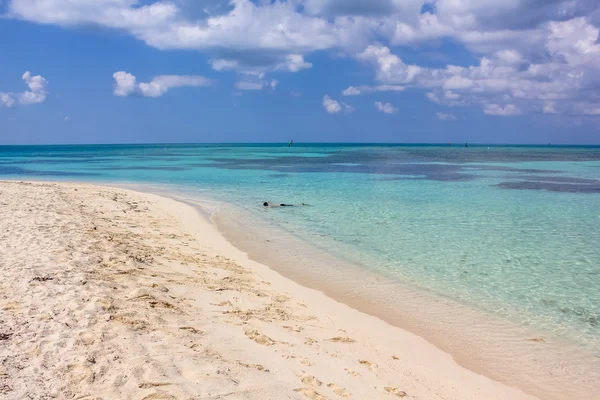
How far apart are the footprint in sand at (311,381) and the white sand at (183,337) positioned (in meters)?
0.02

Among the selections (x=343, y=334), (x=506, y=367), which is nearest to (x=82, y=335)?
(x=343, y=334)

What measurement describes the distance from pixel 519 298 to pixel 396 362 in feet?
13.1

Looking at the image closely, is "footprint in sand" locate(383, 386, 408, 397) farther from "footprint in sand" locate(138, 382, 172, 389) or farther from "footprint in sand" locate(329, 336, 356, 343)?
"footprint in sand" locate(138, 382, 172, 389)

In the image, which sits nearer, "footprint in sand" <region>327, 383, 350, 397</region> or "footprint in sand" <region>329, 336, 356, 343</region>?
"footprint in sand" <region>327, 383, 350, 397</region>

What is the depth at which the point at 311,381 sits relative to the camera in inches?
180

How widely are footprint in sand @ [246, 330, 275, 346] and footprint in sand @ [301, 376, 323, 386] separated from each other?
873 millimetres

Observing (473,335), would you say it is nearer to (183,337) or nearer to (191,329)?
(191,329)

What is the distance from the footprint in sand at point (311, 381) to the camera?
4.54 metres

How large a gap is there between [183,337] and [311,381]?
164 centimetres

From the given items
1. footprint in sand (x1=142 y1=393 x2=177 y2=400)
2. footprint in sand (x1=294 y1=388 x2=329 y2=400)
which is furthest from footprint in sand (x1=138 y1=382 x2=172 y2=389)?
footprint in sand (x1=294 y1=388 x2=329 y2=400)

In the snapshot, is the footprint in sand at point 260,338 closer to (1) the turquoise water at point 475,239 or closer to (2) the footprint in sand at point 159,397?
(2) the footprint in sand at point 159,397

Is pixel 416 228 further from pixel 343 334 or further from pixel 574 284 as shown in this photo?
pixel 343 334

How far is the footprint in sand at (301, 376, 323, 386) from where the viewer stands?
4535 mm

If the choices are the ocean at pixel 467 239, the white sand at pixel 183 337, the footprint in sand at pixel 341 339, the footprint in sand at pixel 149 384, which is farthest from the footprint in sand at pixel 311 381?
the ocean at pixel 467 239
